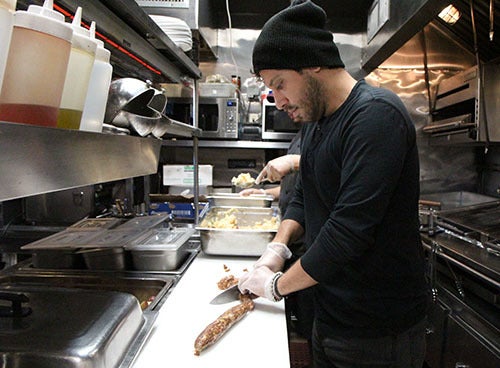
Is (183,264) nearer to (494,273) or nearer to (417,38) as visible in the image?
(494,273)

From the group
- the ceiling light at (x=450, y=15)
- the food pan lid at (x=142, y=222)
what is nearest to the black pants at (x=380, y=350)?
the food pan lid at (x=142, y=222)

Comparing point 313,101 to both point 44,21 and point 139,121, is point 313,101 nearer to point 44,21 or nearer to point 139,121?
point 139,121

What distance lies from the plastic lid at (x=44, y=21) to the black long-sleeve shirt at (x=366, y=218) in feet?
2.68

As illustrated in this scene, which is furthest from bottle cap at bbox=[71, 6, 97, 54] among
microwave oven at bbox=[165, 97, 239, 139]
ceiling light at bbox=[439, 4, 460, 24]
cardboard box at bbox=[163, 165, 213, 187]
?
ceiling light at bbox=[439, 4, 460, 24]

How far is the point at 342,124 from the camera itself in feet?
3.76

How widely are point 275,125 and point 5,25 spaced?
3157 millimetres

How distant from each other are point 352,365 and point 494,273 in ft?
3.89

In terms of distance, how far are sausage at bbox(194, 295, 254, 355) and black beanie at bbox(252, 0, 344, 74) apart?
0.86m

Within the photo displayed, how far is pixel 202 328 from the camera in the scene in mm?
1078

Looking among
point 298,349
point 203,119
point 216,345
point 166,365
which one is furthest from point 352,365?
point 203,119

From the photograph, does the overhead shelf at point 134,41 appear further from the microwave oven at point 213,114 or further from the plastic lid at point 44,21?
the microwave oven at point 213,114

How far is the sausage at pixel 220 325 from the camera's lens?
0.96m

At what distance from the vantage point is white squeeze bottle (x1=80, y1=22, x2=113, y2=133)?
0.76 metres

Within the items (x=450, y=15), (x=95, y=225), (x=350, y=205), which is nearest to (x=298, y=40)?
(x=350, y=205)
